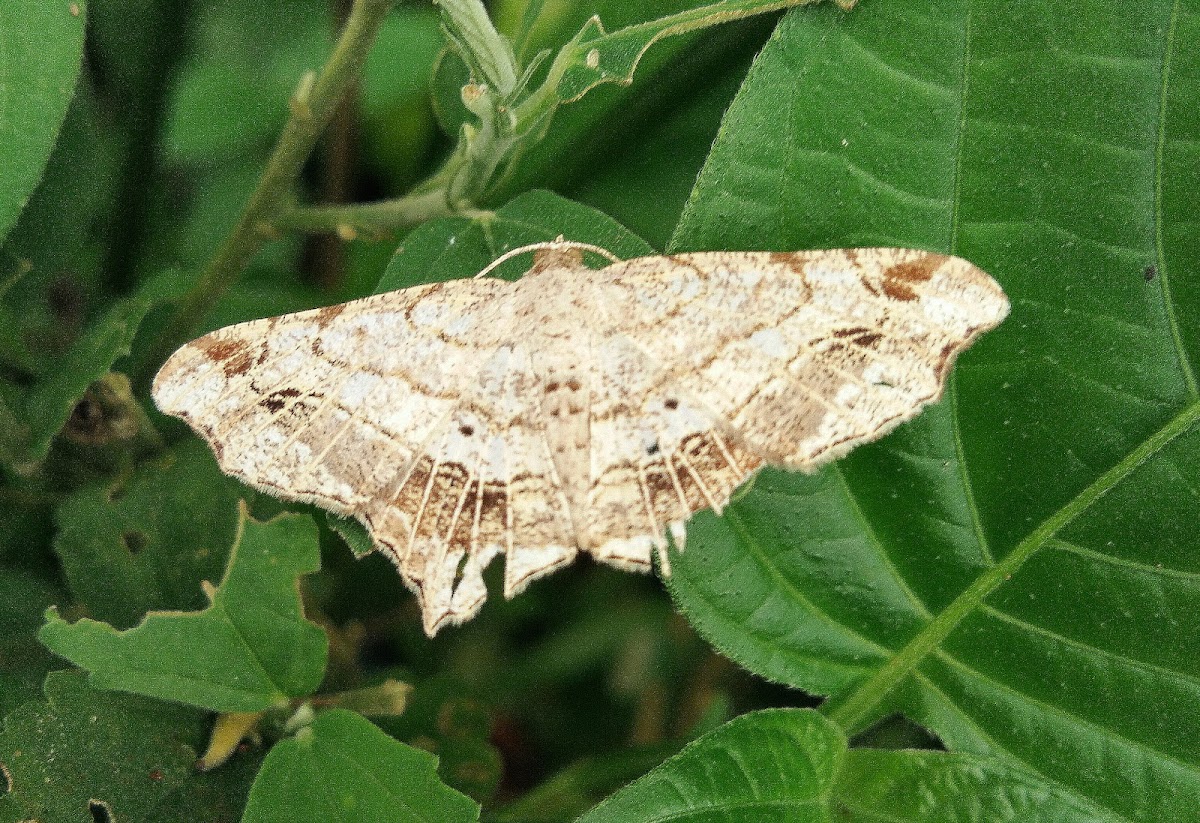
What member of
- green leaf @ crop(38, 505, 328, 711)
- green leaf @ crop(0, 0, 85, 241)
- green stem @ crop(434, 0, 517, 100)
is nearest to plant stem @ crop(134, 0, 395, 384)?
green stem @ crop(434, 0, 517, 100)

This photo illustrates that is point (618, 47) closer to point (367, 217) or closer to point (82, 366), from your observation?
point (367, 217)

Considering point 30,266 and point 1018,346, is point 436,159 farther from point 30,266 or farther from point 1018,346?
point 1018,346

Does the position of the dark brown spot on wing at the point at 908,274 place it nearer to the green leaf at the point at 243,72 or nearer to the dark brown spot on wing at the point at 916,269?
the dark brown spot on wing at the point at 916,269

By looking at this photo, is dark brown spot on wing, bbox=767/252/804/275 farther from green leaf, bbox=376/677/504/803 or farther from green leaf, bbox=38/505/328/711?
green leaf, bbox=376/677/504/803

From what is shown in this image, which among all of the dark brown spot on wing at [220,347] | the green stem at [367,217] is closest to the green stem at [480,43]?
the green stem at [367,217]

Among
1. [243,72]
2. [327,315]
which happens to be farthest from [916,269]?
[243,72]

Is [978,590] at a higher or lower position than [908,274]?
lower
